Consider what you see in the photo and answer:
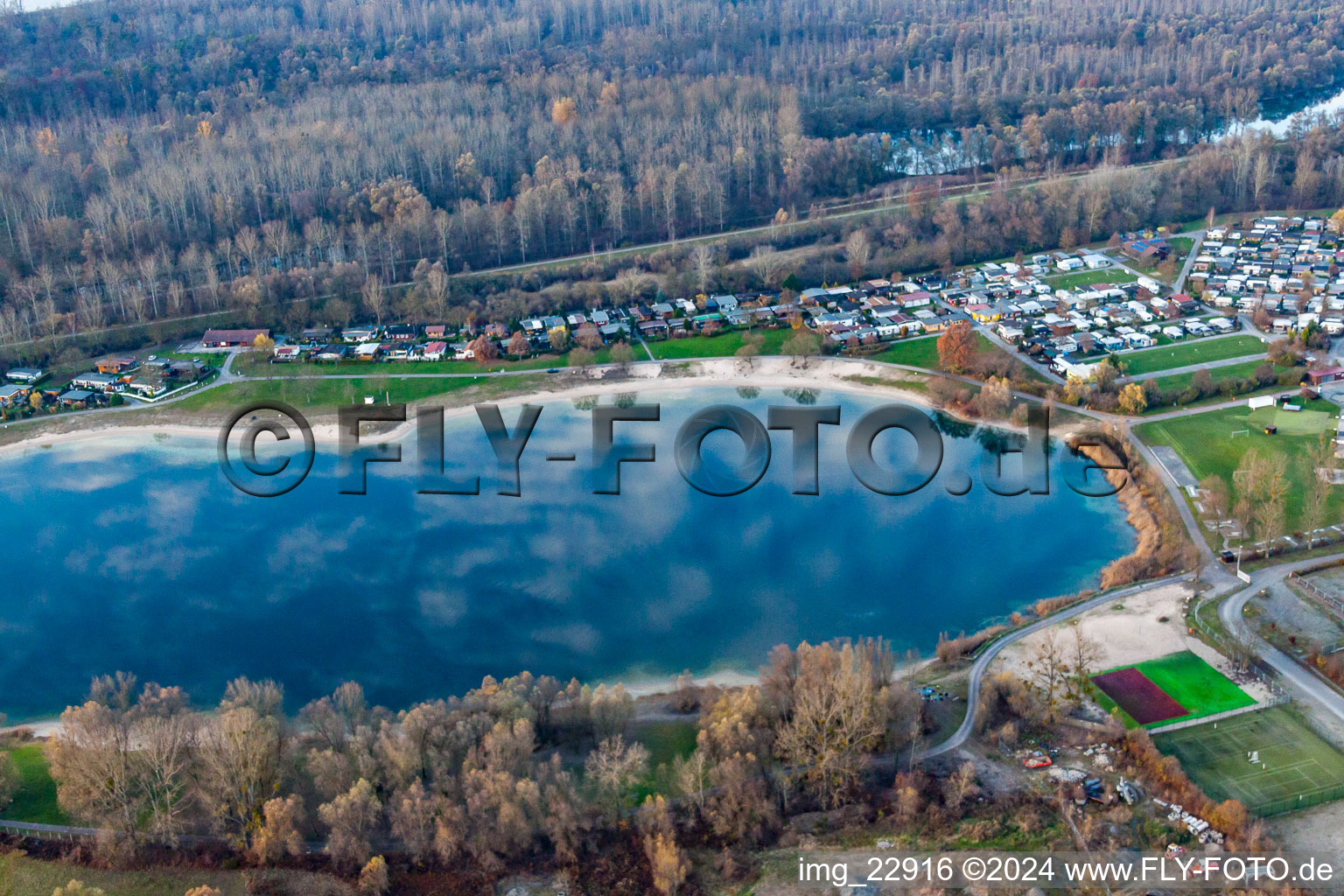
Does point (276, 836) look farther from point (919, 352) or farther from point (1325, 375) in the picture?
point (1325, 375)

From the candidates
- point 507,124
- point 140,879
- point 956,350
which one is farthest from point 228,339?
point 140,879

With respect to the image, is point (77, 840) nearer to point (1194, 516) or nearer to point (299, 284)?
point (1194, 516)

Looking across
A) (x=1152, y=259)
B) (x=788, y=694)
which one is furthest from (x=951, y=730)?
(x=1152, y=259)

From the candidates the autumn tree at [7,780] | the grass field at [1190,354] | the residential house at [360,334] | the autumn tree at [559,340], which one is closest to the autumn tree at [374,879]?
the autumn tree at [7,780]

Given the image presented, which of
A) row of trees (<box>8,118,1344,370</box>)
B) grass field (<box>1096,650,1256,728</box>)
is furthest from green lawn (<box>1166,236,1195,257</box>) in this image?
grass field (<box>1096,650,1256,728</box>)

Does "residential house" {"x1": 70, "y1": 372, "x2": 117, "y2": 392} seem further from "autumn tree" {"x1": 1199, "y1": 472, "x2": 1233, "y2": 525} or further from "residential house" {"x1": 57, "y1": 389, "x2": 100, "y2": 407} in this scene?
"autumn tree" {"x1": 1199, "y1": 472, "x2": 1233, "y2": 525}

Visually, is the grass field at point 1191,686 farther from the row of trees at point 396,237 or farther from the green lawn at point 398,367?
the row of trees at point 396,237
